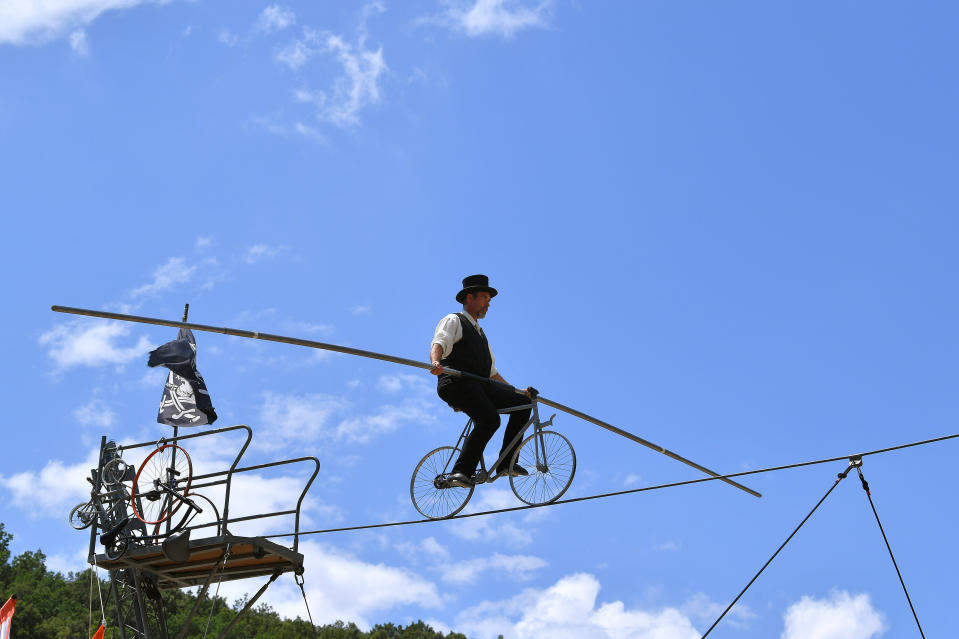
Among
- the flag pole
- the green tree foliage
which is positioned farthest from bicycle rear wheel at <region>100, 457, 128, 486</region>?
the green tree foliage

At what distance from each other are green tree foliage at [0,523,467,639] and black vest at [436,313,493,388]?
51.4 meters

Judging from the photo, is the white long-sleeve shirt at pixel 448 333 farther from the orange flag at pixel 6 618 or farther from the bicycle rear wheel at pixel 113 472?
the orange flag at pixel 6 618

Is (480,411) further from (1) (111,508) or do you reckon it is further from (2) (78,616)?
(2) (78,616)

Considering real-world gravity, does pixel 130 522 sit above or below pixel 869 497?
above

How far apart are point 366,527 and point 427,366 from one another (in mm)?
2333

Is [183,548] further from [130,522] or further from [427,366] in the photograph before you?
[427,366]

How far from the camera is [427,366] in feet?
32.7

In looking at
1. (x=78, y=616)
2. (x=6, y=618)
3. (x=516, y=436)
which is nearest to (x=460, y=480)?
(x=516, y=436)

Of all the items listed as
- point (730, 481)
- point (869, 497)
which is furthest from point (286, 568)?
point (869, 497)

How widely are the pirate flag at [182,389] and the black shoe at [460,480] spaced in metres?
3.55

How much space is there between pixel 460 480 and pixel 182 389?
394 cm

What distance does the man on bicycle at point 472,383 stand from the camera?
397 inches

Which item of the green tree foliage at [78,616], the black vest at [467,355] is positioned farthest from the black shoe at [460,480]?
the green tree foliage at [78,616]

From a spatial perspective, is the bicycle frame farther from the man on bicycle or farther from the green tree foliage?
the green tree foliage
